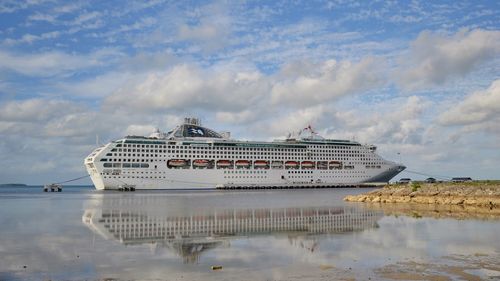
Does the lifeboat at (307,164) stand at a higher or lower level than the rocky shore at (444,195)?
higher

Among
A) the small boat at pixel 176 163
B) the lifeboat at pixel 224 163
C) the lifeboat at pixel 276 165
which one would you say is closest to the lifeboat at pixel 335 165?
the lifeboat at pixel 276 165

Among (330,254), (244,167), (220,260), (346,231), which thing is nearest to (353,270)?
(330,254)

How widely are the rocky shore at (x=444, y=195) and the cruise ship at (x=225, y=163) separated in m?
48.7

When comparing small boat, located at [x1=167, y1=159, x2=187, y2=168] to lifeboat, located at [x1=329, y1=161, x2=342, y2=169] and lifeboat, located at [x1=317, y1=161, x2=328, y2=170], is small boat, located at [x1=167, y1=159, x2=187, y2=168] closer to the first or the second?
lifeboat, located at [x1=317, y1=161, x2=328, y2=170]

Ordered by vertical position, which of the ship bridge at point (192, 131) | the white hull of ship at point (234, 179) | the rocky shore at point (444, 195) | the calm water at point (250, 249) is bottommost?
the calm water at point (250, 249)

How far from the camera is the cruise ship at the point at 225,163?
284 ft

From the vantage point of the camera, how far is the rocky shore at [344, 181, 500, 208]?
34.8m

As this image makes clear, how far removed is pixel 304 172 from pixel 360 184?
14260 mm

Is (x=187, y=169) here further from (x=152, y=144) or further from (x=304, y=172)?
(x=304, y=172)

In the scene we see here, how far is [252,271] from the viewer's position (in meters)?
13.2

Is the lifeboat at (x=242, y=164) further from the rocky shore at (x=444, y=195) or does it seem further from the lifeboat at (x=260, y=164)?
the rocky shore at (x=444, y=195)

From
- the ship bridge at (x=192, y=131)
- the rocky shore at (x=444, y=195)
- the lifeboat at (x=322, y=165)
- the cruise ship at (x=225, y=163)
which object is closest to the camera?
the rocky shore at (x=444, y=195)

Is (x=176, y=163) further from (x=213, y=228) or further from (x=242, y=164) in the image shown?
(x=213, y=228)

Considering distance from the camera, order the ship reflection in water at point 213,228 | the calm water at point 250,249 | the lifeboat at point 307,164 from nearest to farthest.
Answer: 1. the calm water at point 250,249
2. the ship reflection in water at point 213,228
3. the lifeboat at point 307,164
